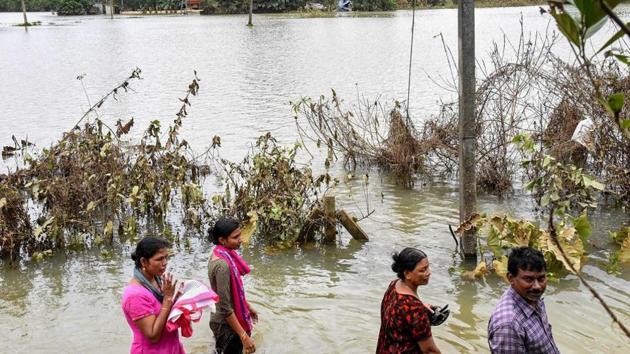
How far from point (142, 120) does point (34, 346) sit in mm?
12038

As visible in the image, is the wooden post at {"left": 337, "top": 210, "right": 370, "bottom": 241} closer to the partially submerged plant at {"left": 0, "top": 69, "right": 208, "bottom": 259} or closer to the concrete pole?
the concrete pole

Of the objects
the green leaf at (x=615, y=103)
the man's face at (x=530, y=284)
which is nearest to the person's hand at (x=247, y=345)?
the man's face at (x=530, y=284)

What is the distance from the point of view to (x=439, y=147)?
35.8ft

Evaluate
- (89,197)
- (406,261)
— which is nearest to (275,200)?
(89,197)

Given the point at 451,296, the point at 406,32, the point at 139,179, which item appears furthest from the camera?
the point at 406,32

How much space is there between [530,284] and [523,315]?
149 mm

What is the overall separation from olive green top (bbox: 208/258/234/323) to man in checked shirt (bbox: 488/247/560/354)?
1.72 meters

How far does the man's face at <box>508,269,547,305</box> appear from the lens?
329 cm

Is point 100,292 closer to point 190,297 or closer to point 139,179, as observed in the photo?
point 139,179

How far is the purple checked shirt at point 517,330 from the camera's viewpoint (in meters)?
3.21

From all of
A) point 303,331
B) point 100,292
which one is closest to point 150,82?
point 100,292

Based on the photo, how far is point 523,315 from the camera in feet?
10.7

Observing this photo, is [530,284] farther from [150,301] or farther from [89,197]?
[89,197]

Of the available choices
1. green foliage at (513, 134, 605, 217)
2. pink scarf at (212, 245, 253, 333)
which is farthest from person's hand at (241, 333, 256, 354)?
green foliage at (513, 134, 605, 217)
